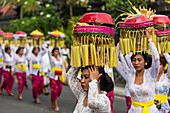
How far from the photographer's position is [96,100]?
3.05 m

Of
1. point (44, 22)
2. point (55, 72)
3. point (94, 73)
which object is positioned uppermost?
point (44, 22)

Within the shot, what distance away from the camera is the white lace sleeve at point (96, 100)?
120 inches

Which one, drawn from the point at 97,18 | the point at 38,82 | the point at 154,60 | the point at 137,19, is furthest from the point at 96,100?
the point at 38,82

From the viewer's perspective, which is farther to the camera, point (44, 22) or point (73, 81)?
point (44, 22)

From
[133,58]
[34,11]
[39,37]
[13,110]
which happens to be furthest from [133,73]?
[34,11]

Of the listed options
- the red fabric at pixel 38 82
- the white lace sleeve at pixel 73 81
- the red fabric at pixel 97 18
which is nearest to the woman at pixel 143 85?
the red fabric at pixel 97 18

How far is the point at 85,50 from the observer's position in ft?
11.1

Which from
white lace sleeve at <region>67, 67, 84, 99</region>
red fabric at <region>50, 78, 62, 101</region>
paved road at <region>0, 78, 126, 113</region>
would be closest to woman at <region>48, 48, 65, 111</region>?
red fabric at <region>50, 78, 62, 101</region>

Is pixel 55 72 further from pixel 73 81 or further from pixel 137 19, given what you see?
pixel 73 81

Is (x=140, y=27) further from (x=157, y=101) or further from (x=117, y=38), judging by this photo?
(x=157, y=101)

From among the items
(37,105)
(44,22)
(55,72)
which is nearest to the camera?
(55,72)

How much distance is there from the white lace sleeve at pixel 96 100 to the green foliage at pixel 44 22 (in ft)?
36.9

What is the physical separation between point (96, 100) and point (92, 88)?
0.47 feet

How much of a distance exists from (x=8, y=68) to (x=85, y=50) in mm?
7294
